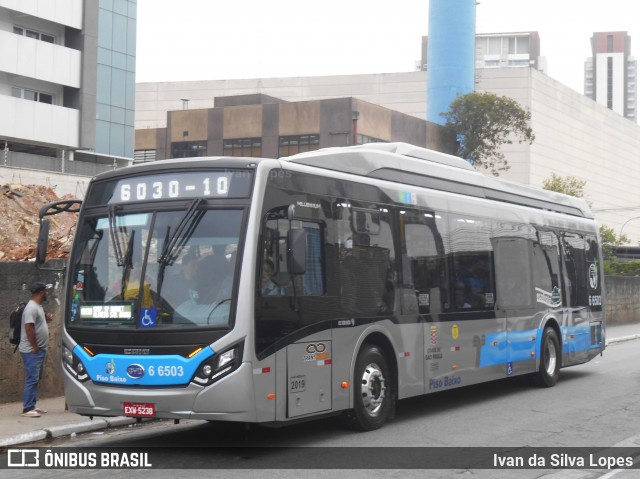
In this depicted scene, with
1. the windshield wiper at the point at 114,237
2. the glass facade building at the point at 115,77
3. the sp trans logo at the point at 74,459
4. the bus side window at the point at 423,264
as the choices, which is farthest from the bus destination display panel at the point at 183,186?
the glass facade building at the point at 115,77

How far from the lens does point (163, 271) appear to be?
9.59 metres

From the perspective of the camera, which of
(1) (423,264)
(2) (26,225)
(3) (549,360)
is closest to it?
(1) (423,264)

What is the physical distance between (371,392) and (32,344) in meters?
4.44

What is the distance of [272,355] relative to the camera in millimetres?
9656

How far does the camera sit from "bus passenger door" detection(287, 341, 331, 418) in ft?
32.6

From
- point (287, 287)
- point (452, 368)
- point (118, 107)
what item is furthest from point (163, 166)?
point (118, 107)

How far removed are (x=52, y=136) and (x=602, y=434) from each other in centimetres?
5011

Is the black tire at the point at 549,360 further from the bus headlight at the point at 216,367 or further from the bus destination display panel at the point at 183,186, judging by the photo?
the bus headlight at the point at 216,367

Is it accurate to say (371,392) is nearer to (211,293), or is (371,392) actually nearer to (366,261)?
(366,261)

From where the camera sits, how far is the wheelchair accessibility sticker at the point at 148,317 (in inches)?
375

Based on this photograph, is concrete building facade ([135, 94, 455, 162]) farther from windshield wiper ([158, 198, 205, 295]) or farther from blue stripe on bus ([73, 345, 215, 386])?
blue stripe on bus ([73, 345, 215, 386])

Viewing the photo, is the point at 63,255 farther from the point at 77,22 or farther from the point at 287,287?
the point at 77,22

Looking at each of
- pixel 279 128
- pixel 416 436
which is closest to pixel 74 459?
pixel 416 436

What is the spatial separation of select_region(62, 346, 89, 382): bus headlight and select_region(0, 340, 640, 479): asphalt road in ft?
3.48
